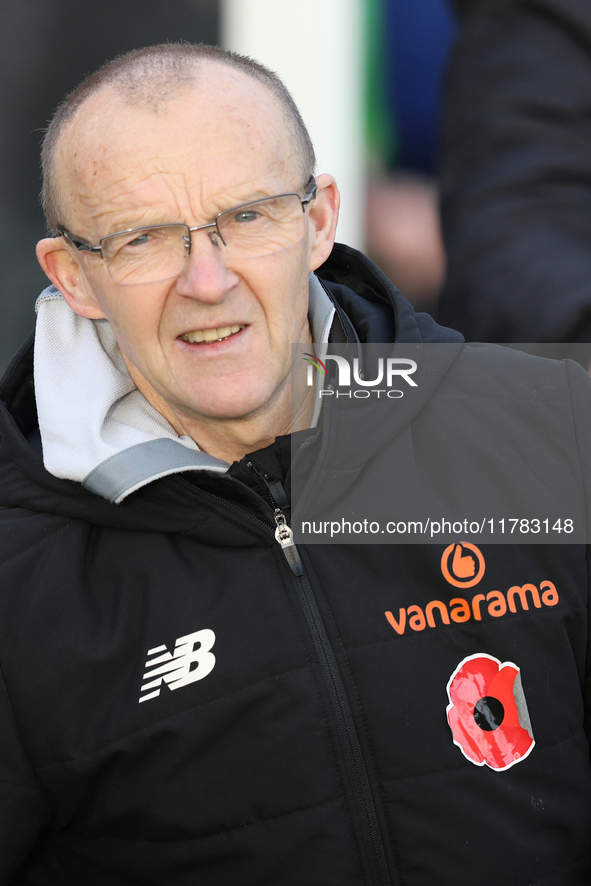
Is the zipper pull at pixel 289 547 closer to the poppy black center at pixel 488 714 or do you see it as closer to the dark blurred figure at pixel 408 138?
the poppy black center at pixel 488 714

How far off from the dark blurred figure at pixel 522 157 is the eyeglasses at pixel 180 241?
35.6 inches

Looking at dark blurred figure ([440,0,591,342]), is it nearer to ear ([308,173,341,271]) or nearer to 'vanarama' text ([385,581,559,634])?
ear ([308,173,341,271])

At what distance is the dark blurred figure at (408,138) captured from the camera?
2.86 meters

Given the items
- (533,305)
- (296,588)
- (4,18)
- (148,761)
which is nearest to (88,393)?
(296,588)

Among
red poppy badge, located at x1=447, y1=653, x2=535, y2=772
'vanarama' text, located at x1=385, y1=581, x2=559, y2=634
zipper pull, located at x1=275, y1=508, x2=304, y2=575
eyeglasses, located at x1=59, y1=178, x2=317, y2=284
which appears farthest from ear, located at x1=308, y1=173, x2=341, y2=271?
red poppy badge, located at x1=447, y1=653, x2=535, y2=772

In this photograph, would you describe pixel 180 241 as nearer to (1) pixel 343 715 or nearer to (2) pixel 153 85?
→ (2) pixel 153 85

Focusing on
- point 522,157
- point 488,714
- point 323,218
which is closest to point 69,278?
point 323,218

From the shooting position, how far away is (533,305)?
227 cm

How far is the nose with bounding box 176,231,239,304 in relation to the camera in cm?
151

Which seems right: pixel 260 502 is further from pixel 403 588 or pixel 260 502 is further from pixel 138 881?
pixel 138 881

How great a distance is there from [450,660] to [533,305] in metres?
1.05

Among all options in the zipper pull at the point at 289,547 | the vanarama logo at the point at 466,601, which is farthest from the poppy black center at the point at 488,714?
the zipper pull at the point at 289,547

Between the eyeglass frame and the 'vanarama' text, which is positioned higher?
the eyeglass frame

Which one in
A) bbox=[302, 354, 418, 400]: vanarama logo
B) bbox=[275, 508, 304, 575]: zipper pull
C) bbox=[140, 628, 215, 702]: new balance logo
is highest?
bbox=[302, 354, 418, 400]: vanarama logo
